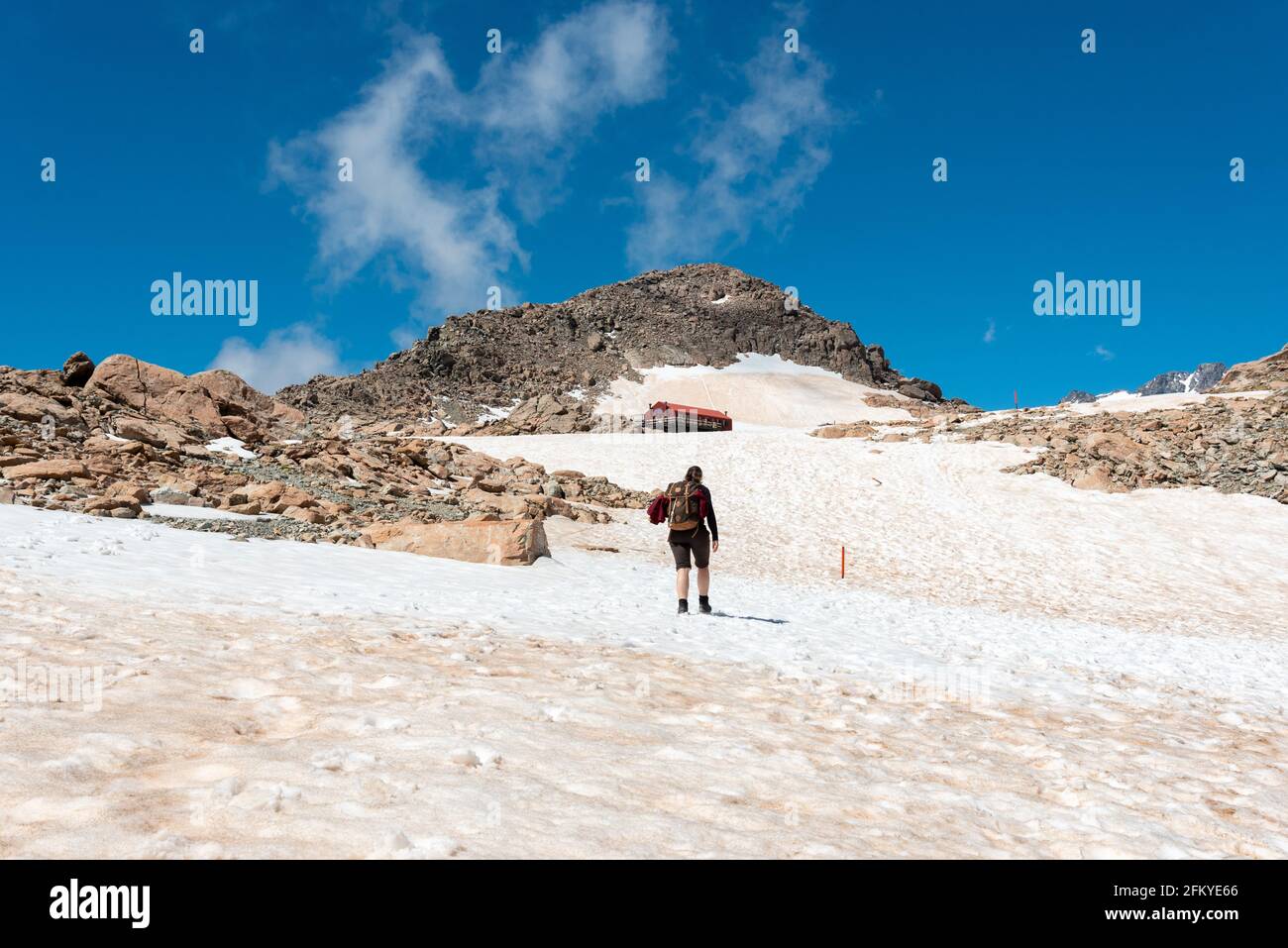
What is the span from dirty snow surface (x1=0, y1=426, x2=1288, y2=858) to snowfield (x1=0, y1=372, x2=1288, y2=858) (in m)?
0.03

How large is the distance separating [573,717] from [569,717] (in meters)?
0.03

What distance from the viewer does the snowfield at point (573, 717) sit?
11.2 feet

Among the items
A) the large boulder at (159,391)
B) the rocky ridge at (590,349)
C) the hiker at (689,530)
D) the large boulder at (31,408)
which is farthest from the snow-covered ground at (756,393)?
the hiker at (689,530)

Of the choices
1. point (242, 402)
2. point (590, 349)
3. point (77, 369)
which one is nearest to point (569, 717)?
point (77, 369)

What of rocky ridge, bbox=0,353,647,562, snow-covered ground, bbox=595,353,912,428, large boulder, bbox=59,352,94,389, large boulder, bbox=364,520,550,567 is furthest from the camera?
snow-covered ground, bbox=595,353,912,428

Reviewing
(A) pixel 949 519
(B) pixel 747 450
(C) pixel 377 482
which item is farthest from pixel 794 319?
(C) pixel 377 482

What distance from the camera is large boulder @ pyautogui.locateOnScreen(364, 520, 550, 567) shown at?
14.9 m

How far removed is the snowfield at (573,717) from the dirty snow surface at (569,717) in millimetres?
27

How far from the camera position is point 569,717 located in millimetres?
5320

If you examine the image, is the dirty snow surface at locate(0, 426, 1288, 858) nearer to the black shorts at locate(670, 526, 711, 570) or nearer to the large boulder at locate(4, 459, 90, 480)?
the black shorts at locate(670, 526, 711, 570)

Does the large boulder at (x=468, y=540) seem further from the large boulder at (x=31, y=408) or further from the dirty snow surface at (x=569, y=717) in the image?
the large boulder at (x=31, y=408)

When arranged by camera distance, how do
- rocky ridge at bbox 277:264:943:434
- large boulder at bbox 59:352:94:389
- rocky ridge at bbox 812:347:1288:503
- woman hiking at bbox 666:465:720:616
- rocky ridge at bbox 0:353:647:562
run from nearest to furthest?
woman hiking at bbox 666:465:720:616 < rocky ridge at bbox 0:353:647:562 < large boulder at bbox 59:352:94:389 < rocky ridge at bbox 812:347:1288:503 < rocky ridge at bbox 277:264:943:434

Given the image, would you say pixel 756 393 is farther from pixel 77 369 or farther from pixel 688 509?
pixel 688 509

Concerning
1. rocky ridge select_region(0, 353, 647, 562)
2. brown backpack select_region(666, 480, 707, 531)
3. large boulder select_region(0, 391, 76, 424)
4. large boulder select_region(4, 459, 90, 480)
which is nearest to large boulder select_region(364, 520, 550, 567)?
rocky ridge select_region(0, 353, 647, 562)
